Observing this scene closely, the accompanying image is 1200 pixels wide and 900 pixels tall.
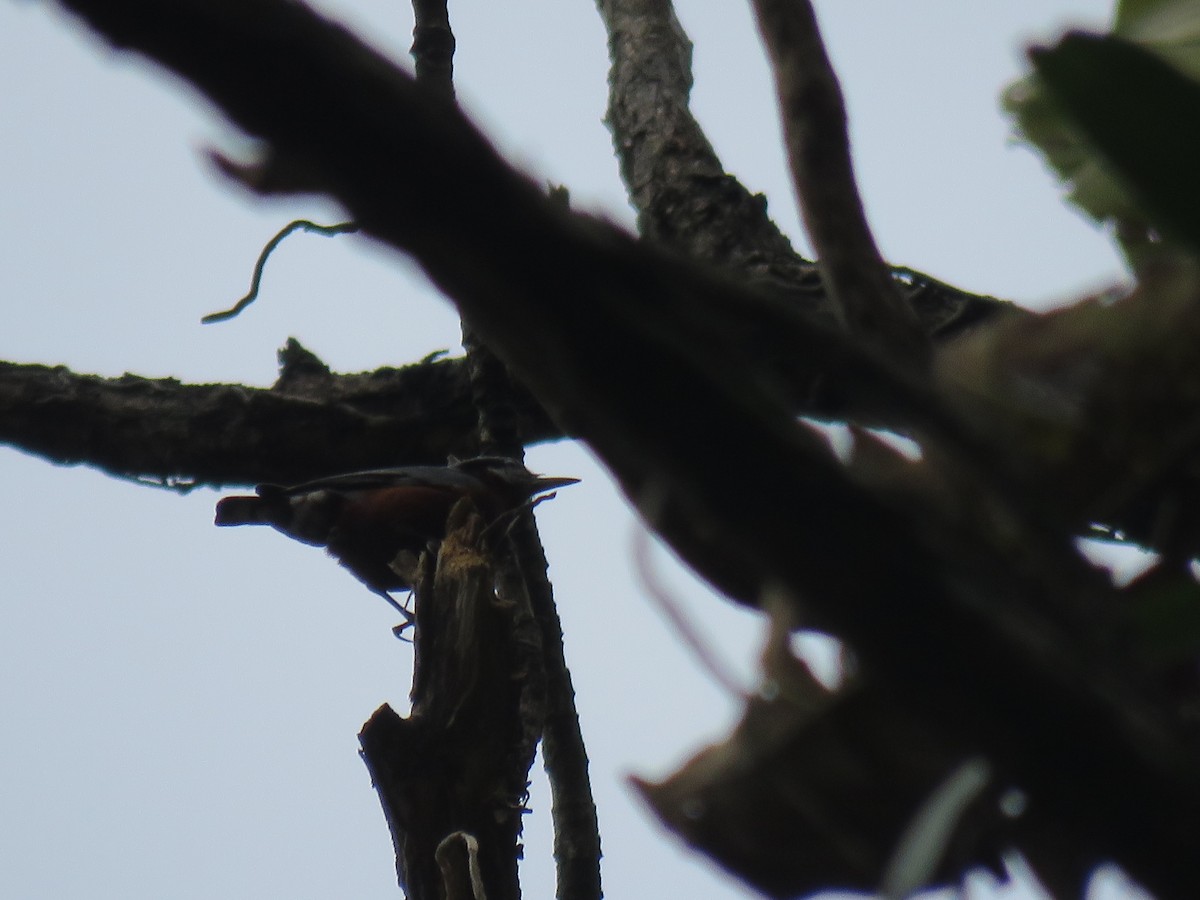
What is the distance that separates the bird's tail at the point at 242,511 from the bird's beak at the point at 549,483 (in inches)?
37.4

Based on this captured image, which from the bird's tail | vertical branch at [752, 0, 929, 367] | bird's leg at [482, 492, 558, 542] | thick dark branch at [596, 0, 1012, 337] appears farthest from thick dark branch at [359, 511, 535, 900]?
the bird's tail

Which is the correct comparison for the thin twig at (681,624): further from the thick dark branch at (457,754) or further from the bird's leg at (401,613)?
the bird's leg at (401,613)

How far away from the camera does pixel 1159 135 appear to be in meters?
0.48

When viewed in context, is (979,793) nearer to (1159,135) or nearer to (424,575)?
(1159,135)

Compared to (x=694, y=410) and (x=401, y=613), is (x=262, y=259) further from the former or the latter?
(x=694, y=410)

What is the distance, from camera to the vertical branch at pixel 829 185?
26.1 inches

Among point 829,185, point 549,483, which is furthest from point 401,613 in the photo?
point 829,185

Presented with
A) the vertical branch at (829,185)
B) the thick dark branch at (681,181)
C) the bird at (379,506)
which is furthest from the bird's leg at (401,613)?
the vertical branch at (829,185)

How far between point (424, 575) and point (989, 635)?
1760mm

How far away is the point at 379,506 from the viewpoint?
12.1 ft

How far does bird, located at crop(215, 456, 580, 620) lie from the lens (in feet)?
11.8

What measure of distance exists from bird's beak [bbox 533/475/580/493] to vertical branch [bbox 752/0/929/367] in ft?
11.5

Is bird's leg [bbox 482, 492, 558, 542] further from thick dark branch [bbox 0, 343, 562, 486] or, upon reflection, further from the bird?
the bird

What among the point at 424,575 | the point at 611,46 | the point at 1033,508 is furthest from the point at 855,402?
the point at 611,46
